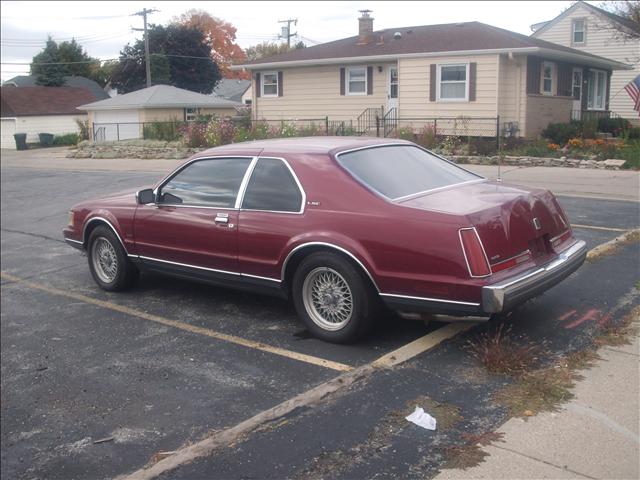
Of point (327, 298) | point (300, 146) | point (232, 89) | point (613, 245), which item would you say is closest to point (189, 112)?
point (232, 89)

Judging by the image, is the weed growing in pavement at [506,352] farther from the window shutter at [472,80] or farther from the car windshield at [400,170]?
the window shutter at [472,80]

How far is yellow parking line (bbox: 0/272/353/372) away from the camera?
5340 mm

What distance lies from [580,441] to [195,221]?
386 cm

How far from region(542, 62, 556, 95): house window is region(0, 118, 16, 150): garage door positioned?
3752cm

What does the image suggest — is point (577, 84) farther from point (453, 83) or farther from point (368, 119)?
point (368, 119)

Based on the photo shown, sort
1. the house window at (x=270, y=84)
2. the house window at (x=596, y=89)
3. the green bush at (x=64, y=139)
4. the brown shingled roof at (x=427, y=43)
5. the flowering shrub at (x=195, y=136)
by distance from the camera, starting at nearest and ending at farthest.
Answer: the brown shingled roof at (x=427, y=43), the flowering shrub at (x=195, y=136), the house window at (x=596, y=89), the house window at (x=270, y=84), the green bush at (x=64, y=139)

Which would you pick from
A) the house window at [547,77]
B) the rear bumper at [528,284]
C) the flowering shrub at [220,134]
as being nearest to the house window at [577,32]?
the house window at [547,77]

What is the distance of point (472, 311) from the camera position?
4.90m

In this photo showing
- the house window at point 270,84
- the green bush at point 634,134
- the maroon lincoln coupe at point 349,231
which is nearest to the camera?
the maroon lincoln coupe at point 349,231

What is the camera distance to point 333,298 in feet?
18.5

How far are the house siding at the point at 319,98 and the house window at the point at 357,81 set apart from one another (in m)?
0.19

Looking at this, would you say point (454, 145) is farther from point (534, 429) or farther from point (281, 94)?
point (534, 429)

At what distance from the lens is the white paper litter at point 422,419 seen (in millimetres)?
4125

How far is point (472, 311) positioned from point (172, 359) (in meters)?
2.34
